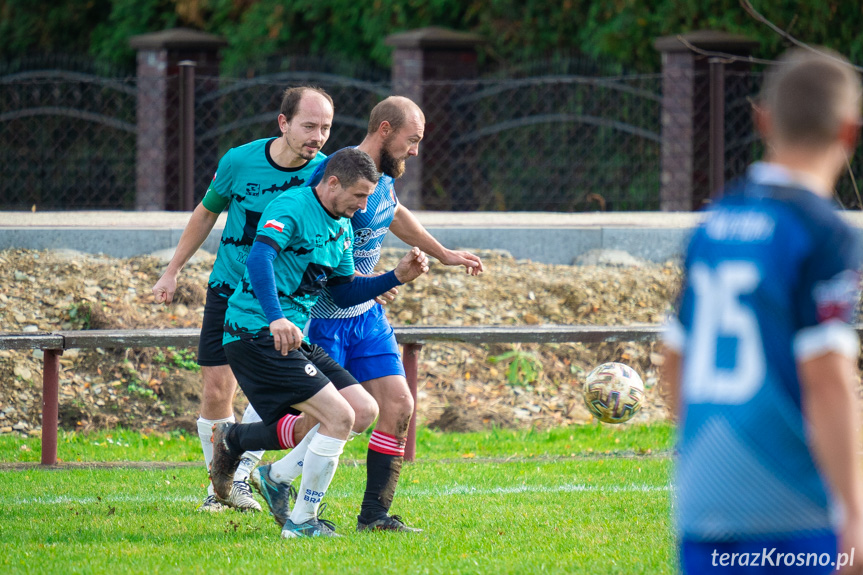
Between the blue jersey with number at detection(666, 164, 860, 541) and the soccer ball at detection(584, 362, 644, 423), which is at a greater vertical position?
the blue jersey with number at detection(666, 164, 860, 541)

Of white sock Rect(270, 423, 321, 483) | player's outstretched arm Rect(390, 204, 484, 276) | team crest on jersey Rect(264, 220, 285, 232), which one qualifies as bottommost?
white sock Rect(270, 423, 321, 483)

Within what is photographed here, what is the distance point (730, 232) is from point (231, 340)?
296 centimetres

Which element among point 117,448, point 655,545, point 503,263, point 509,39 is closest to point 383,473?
point 655,545

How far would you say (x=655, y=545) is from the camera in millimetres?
4988

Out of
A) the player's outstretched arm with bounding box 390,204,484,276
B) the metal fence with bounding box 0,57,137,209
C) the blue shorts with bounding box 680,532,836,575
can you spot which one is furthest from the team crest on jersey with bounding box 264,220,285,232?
the metal fence with bounding box 0,57,137,209

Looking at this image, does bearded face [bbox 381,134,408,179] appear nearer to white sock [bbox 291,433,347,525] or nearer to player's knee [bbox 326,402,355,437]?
player's knee [bbox 326,402,355,437]

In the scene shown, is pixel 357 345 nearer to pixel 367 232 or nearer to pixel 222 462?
pixel 367 232

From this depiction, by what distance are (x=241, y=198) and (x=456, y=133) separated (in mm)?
9175

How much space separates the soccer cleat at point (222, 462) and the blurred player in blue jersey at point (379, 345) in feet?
0.53

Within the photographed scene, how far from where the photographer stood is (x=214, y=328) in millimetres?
5652

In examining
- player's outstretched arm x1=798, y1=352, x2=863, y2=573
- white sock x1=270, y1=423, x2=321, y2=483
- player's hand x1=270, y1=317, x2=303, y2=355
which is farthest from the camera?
white sock x1=270, y1=423, x2=321, y2=483

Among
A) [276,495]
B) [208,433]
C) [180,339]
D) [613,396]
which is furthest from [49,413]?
[613,396]

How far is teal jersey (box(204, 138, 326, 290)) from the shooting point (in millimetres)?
5523

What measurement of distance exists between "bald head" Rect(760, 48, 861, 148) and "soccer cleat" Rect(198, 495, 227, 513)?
4.06m
